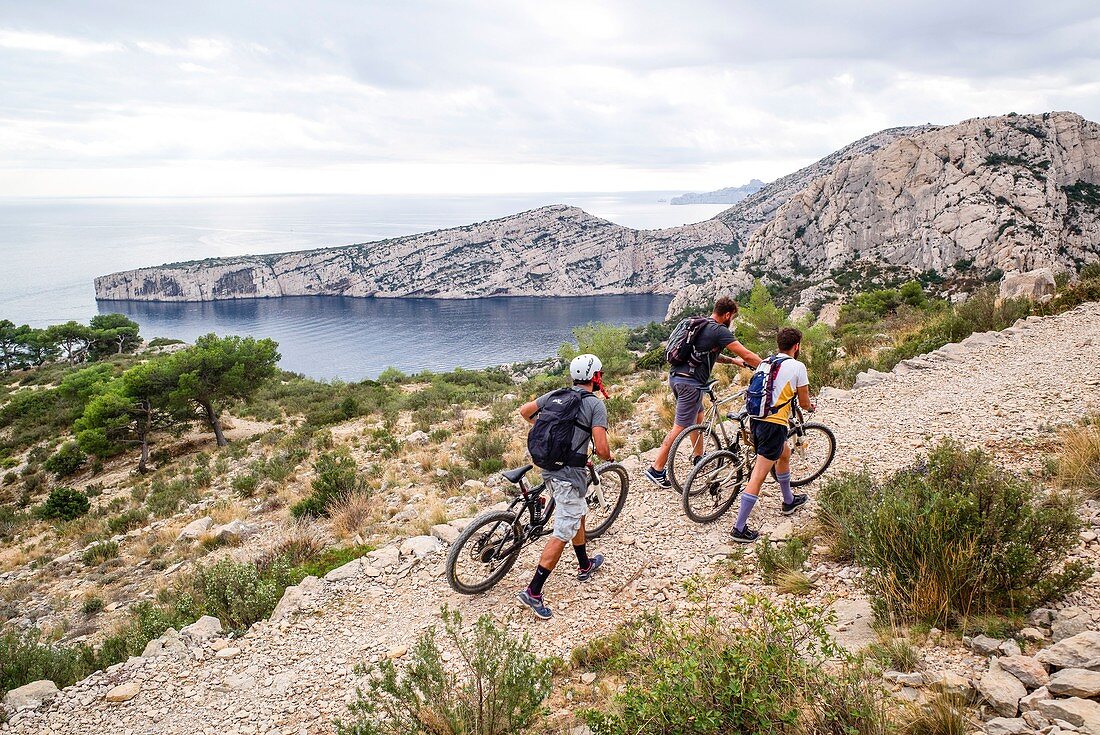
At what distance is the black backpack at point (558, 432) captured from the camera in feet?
14.4

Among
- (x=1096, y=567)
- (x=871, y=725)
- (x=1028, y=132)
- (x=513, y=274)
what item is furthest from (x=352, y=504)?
(x=513, y=274)

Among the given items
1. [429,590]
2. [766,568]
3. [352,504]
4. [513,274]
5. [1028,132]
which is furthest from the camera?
[513,274]

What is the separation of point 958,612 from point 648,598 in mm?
2240

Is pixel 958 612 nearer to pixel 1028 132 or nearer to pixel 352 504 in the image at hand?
pixel 352 504

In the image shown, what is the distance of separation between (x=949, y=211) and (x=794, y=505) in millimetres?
75064

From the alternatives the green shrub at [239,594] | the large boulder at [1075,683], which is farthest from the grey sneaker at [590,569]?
the large boulder at [1075,683]

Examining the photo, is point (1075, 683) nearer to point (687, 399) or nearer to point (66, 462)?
point (687, 399)

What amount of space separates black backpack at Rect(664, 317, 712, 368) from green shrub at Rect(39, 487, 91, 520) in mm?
15548

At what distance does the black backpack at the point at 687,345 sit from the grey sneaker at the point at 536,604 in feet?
9.23

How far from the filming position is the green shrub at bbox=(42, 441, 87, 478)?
17.8 meters

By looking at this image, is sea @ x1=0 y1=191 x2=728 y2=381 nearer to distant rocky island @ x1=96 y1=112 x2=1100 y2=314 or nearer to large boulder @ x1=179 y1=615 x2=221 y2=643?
distant rocky island @ x1=96 y1=112 x2=1100 y2=314

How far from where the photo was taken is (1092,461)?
4633 millimetres

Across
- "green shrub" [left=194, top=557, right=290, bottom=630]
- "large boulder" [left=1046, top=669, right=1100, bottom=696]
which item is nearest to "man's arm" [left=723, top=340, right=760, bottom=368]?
"large boulder" [left=1046, top=669, right=1100, bottom=696]

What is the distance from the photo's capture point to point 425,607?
517cm
